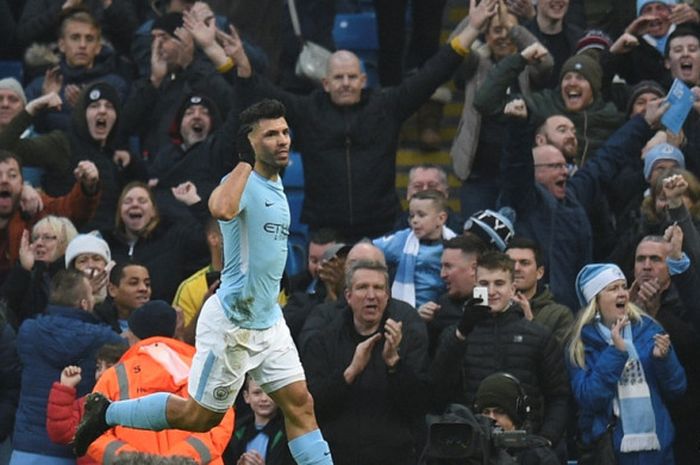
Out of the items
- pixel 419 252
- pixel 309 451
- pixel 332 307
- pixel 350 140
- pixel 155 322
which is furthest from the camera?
pixel 350 140

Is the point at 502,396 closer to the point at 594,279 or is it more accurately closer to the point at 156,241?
the point at 594,279

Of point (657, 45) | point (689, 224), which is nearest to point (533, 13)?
point (657, 45)

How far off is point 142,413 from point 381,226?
16.1ft

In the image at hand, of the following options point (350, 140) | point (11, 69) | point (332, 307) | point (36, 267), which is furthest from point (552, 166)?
point (11, 69)

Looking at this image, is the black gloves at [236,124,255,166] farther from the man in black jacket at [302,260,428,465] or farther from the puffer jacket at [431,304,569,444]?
the puffer jacket at [431,304,569,444]

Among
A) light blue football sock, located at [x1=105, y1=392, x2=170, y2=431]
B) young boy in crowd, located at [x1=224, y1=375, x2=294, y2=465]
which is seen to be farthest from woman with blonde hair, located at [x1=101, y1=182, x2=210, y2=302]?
light blue football sock, located at [x1=105, y1=392, x2=170, y2=431]

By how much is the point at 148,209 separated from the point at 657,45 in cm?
460

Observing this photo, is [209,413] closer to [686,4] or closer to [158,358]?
[158,358]

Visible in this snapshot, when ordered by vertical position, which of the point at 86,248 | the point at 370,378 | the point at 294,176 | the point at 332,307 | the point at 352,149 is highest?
the point at 352,149

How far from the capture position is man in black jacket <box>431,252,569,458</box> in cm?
1241

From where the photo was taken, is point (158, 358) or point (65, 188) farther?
point (65, 188)

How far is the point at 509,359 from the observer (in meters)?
12.4

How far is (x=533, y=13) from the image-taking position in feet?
56.4

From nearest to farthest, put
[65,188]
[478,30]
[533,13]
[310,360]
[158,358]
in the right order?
[158,358] → [310,360] → [478,30] → [65,188] → [533,13]
